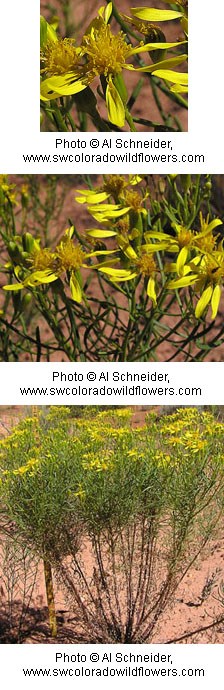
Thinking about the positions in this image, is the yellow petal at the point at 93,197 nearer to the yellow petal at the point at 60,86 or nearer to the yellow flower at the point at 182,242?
the yellow flower at the point at 182,242

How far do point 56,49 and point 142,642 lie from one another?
1.06 m

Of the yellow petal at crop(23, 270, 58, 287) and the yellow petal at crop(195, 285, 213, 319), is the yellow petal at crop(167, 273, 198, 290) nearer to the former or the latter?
the yellow petal at crop(195, 285, 213, 319)

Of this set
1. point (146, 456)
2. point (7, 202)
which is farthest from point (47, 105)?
point (146, 456)

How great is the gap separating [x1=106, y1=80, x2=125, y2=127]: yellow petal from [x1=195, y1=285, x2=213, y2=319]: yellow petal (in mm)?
286

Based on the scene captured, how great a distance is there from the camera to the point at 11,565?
1.29 m

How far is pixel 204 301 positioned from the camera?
102cm

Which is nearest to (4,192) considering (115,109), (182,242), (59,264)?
(59,264)

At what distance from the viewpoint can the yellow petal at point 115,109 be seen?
81 cm

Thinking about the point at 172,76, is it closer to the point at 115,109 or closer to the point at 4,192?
the point at 115,109

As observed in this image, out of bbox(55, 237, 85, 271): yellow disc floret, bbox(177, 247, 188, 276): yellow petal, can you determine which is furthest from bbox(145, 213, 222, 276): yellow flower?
bbox(55, 237, 85, 271): yellow disc floret

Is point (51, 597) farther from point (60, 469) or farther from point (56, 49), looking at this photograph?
point (56, 49)

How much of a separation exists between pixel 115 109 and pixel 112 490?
2.06 ft

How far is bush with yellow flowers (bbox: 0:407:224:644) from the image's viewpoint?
1213mm

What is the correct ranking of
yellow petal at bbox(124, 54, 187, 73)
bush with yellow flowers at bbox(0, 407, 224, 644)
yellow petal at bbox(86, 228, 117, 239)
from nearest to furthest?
A: yellow petal at bbox(124, 54, 187, 73) → yellow petal at bbox(86, 228, 117, 239) → bush with yellow flowers at bbox(0, 407, 224, 644)
